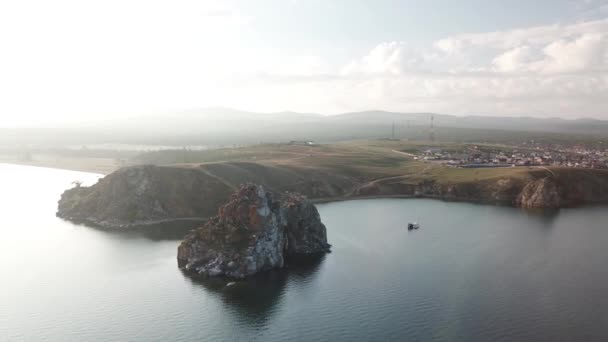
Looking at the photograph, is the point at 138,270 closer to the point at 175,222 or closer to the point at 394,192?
the point at 175,222

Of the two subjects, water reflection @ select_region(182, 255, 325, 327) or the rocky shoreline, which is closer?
water reflection @ select_region(182, 255, 325, 327)

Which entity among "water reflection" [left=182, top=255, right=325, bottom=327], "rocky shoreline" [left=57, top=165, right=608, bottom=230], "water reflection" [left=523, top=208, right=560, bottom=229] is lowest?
"water reflection" [left=182, top=255, right=325, bottom=327]

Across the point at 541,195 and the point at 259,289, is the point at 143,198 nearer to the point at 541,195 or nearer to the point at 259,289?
the point at 259,289

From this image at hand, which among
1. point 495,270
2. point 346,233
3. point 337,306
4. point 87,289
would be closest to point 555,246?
point 495,270

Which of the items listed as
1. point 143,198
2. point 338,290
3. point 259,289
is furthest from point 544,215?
point 143,198

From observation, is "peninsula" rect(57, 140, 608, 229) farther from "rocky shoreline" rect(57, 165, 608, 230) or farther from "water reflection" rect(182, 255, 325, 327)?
"water reflection" rect(182, 255, 325, 327)

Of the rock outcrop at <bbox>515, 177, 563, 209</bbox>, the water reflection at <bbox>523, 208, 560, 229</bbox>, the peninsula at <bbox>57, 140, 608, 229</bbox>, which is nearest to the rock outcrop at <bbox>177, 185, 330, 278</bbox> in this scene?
the peninsula at <bbox>57, 140, 608, 229</bbox>

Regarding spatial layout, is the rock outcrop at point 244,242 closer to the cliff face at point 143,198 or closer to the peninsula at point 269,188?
the peninsula at point 269,188
